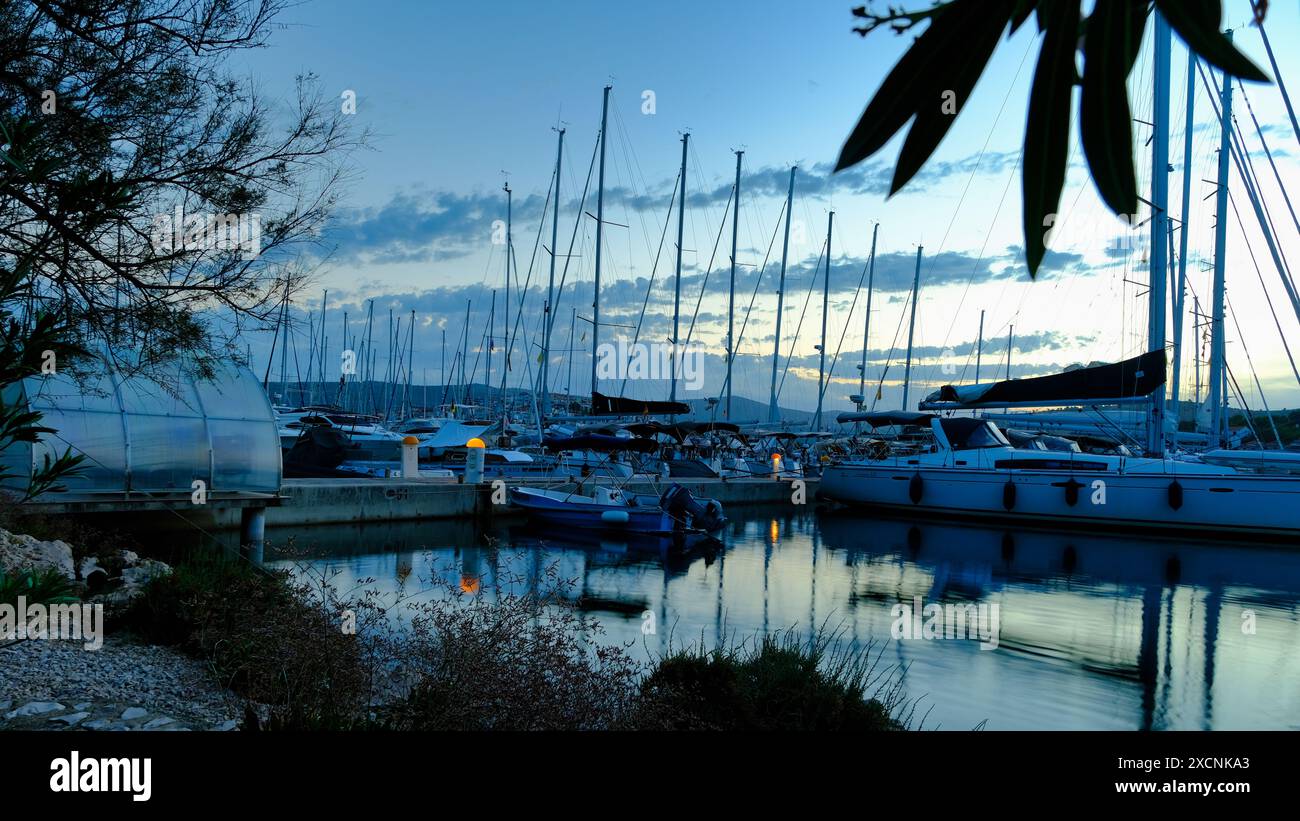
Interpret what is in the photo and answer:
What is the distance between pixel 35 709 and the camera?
598 cm

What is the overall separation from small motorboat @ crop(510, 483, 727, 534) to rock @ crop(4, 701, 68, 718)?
19.9 meters

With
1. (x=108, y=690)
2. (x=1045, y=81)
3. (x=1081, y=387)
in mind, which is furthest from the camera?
(x=1081, y=387)

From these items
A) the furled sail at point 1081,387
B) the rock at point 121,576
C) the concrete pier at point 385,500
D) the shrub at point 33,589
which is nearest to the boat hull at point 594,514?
the concrete pier at point 385,500

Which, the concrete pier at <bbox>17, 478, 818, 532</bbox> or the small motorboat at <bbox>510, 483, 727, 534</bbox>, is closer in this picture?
the concrete pier at <bbox>17, 478, 818, 532</bbox>

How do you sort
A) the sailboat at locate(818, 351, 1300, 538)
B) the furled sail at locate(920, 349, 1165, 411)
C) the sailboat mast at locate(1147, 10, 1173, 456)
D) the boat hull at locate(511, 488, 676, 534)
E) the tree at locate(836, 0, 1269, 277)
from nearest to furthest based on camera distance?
the tree at locate(836, 0, 1269, 277), the sailboat mast at locate(1147, 10, 1173, 456), the furled sail at locate(920, 349, 1165, 411), the boat hull at locate(511, 488, 676, 534), the sailboat at locate(818, 351, 1300, 538)

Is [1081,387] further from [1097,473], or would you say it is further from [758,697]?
[758,697]

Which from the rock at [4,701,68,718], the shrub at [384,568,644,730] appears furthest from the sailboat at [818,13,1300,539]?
the rock at [4,701,68,718]

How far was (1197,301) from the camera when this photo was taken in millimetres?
39062

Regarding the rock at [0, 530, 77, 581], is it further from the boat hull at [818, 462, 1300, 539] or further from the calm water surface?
the boat hull at [818, 462, 1300, 539]

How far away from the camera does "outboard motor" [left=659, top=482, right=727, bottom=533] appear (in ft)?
86.9

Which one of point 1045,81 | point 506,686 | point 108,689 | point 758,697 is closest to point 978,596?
point 758,697

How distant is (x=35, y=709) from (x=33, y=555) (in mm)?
5820

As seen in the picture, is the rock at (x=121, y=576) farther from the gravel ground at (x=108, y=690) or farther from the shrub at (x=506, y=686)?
the shrub at (x=506, y=686)
